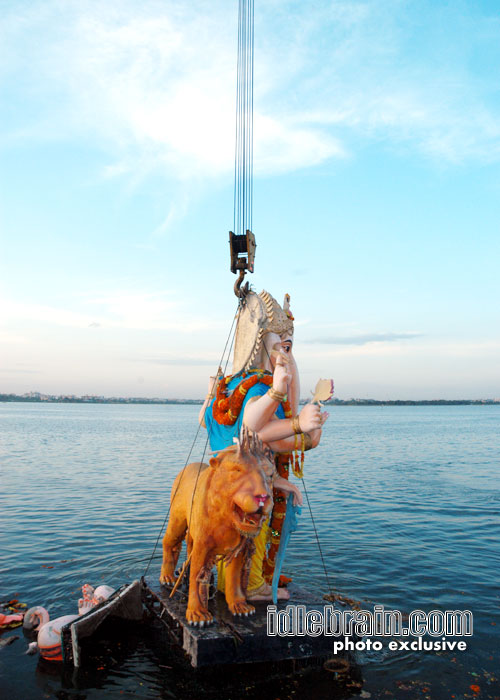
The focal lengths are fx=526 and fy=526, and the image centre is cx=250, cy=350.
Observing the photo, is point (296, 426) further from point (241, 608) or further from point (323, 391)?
point (241, 608)

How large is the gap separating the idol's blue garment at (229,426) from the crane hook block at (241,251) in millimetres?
1211

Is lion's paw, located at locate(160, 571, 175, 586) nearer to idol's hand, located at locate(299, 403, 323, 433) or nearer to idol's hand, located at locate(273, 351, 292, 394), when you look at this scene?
idol's hand, located at locate(299, 403, 323, 433)

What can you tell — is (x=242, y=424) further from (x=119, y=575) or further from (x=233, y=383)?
(x=119, y=575)

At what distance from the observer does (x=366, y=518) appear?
12.3 meters

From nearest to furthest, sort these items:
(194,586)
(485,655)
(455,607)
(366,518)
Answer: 1. (194,586)
2. (485,655)
3. (455,607)
4. (366,518)

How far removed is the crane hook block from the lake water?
4.00 m

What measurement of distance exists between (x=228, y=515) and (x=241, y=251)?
9.25 feet

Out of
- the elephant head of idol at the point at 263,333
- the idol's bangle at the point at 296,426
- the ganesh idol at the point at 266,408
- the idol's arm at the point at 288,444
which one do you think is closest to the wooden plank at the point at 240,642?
the ganesh idol at the point at 266,408

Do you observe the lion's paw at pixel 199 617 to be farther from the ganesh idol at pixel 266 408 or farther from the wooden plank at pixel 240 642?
the ganesh idol at pixel 266 408

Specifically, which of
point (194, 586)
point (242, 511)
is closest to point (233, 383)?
point (242, 511)

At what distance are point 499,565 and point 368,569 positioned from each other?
2.23 meters

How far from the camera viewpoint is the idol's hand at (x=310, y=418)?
4.62m

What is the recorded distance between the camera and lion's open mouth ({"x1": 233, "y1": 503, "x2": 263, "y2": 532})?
4457 millimetres

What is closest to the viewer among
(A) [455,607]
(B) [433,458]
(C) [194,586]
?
(C) [194,586]
